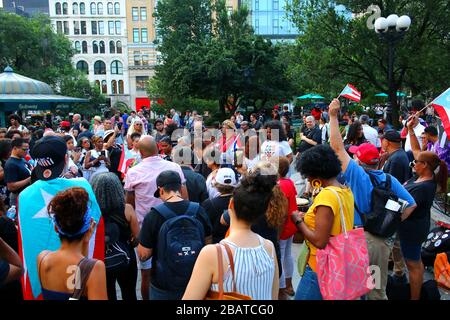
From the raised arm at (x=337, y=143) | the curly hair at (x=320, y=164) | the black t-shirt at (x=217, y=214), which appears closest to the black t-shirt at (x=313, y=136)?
the raised arm at (x=337, y=143)

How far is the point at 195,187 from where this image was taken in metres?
5.15

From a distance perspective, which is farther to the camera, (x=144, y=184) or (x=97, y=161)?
(x=97, y=161)

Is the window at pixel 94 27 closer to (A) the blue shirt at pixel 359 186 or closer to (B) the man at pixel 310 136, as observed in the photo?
(B) the man at pixel 310 136

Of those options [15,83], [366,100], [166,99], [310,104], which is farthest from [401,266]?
[310,104]

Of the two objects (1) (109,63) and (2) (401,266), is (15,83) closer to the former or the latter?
(2) (401,266)

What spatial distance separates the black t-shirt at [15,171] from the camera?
5828 millimetres

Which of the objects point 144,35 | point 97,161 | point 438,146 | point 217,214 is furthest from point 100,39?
point 217,214

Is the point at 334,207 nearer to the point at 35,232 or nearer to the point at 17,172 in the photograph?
the point at 35,232

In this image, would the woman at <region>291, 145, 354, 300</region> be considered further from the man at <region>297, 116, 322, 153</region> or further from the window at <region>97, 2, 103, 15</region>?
the window at <region>97, 2, 103, 15</region>

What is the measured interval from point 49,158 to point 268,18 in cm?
8484

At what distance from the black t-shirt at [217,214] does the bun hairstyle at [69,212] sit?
1558mm

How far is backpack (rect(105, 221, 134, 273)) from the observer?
3768mm

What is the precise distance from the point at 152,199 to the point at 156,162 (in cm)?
43

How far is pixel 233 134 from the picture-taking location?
354 inches
